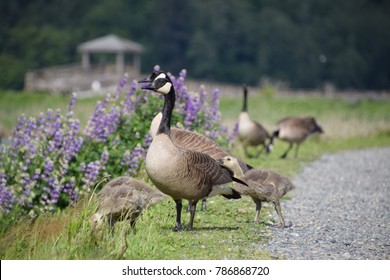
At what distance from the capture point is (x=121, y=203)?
809 cm

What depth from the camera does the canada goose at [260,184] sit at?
9352mm

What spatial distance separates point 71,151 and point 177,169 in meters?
3.97

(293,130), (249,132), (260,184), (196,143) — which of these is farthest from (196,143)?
(293,130)

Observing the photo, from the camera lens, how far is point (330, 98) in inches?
1784

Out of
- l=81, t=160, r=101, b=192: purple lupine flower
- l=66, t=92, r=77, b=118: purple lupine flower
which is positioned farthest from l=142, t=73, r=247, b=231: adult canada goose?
l=66, t=92, r=77, b=118: purple lupine flower

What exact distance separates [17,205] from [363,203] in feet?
18.1

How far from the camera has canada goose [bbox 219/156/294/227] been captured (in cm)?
935

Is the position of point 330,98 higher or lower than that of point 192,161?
lower

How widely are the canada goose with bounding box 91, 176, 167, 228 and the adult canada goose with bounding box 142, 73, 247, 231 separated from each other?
0.31 metres

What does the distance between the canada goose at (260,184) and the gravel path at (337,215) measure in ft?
1.41

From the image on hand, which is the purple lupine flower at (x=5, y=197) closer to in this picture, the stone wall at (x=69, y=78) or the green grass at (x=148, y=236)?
the green grass at (x=148, y=236)

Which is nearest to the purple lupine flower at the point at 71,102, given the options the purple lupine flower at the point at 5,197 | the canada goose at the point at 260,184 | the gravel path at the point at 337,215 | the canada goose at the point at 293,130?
the purple lupine flower at the point at 5,197

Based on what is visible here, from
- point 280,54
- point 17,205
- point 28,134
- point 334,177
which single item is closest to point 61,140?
point 28,134
